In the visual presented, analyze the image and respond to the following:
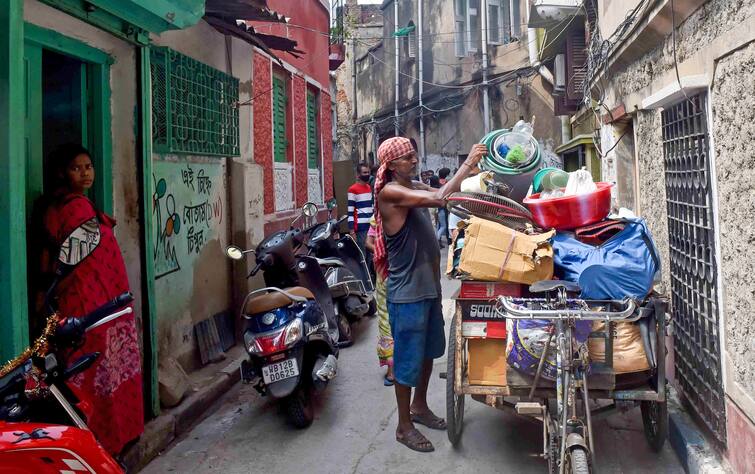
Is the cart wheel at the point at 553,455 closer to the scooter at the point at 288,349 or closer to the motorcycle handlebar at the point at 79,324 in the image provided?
the scooter at the point at 288,349

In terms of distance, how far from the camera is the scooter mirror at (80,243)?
11.9ft

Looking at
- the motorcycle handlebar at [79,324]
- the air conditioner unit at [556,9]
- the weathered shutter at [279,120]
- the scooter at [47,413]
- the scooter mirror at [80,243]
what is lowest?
the scooter at [47,413]

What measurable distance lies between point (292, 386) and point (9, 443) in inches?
107

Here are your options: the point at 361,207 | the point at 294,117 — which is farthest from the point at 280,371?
the point at 294,117

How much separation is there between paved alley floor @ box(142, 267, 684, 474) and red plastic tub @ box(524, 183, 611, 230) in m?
1.34

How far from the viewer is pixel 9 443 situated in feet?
6.38

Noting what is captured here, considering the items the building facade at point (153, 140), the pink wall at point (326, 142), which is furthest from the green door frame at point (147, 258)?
the pink wall at point (326, 142)

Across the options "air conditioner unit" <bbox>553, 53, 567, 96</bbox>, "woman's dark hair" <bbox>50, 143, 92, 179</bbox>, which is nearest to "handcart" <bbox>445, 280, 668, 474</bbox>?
"woman's dark hair" <bbox>50, 143, 92, 179</bbox>

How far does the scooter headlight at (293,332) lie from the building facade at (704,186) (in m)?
2.61

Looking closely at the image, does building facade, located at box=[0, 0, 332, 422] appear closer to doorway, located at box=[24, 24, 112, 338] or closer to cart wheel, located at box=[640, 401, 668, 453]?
doorway, located at box=[24, 24, 112, 338]

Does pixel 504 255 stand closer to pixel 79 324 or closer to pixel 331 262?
pixel 79 324

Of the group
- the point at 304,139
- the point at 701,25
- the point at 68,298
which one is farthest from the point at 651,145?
the point at 304,139

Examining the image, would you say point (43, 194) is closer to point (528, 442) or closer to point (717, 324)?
point (528, 442)

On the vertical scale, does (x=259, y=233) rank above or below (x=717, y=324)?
above
